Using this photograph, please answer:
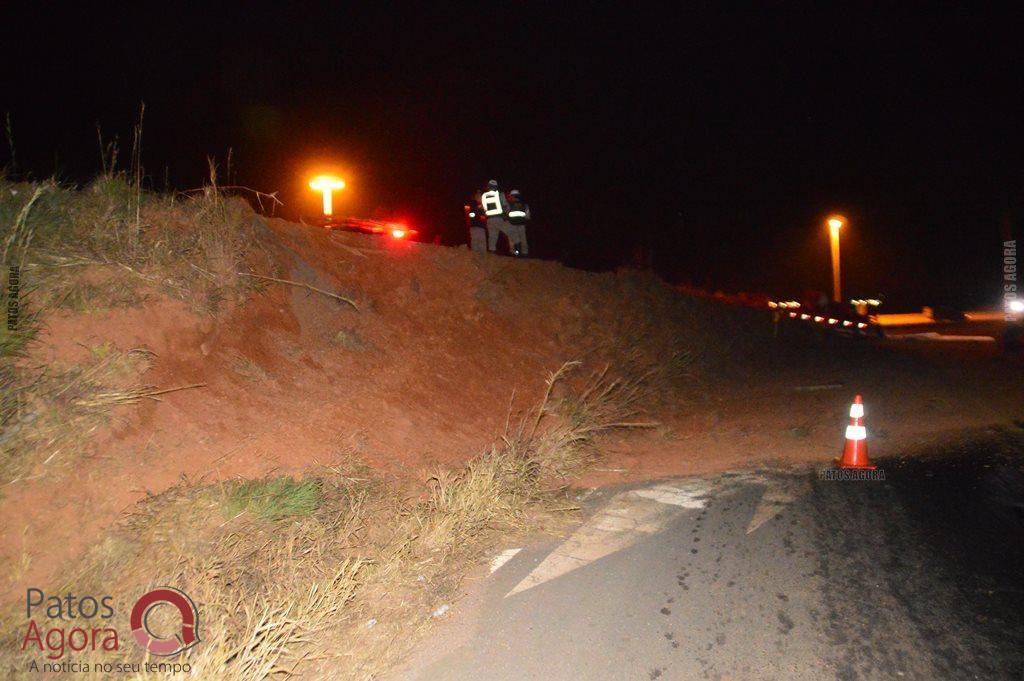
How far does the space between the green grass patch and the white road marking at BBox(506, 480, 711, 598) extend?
1.74 meters

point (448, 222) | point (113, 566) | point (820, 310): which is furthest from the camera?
point (448, 222)

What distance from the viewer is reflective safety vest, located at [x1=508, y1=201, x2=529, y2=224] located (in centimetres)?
1559

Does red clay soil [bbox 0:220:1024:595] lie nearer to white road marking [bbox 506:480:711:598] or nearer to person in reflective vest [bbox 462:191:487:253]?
white road marking [bbox 506:480:711:598]

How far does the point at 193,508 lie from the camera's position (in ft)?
16.3

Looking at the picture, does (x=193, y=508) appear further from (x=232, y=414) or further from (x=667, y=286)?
(x=667, y=286)

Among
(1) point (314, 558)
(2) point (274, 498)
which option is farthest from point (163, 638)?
(2) point (274, 498)

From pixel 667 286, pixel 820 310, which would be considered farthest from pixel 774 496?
→ pixel 820 310

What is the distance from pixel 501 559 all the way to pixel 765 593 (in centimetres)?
198

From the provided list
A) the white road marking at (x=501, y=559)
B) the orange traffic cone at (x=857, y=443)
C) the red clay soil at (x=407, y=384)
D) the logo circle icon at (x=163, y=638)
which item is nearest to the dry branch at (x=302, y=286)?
the red clay soil at (x=407, y=384)

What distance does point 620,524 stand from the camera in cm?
635

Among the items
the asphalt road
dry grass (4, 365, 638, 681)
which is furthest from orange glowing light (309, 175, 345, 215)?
the asphalt road

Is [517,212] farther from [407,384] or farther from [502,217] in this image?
[407,384]

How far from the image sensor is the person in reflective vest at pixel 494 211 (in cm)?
1551

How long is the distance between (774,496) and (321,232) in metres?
8.02
